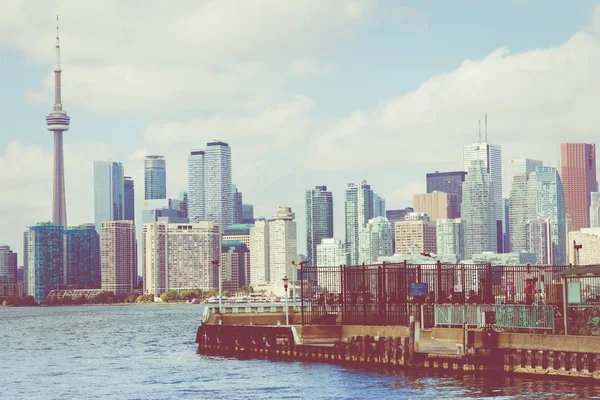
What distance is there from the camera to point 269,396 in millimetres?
63906

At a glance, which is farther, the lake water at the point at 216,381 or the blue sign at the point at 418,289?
the blue sign at the point at 418,289

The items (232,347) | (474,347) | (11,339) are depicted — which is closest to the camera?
(474,347)

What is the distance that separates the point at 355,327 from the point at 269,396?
14.3m

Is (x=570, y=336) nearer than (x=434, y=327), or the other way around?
(x=570, y=336)

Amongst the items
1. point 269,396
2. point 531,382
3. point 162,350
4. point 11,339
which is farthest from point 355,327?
point 11,339

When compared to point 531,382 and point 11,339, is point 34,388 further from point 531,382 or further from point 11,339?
point 11,339

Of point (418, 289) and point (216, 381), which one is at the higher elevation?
point (418, 289)

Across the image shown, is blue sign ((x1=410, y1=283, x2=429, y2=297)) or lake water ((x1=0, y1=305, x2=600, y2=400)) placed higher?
blue sign ((x1=410, y1=283, x2=429, y2=297))

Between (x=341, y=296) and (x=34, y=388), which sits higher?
(x=341, y=296)

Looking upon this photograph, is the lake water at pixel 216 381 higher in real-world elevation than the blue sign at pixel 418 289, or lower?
lower

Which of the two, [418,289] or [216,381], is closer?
[216,381]

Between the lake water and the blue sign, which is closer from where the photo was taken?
the lake water

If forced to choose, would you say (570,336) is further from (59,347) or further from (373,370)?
(59,347)

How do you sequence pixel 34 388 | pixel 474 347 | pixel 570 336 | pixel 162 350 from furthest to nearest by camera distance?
pixel 162 350 → pixel 34 388 → pixel 474 347 → pixel 570 336
